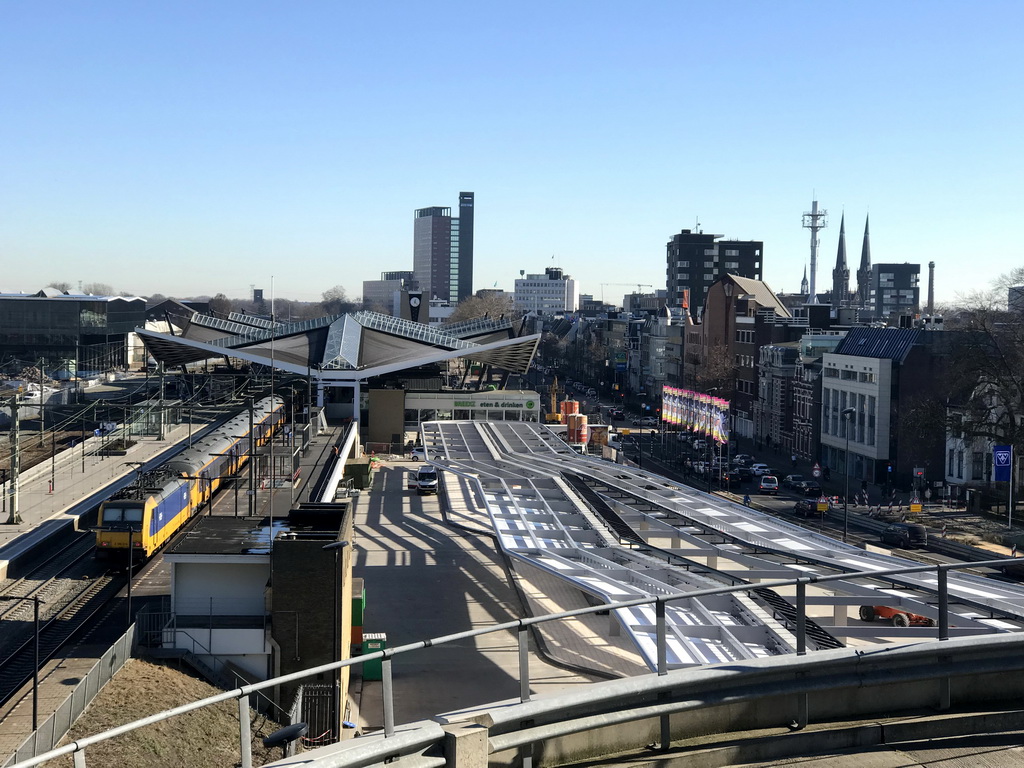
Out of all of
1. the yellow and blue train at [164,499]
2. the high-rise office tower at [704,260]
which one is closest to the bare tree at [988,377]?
the yellow and blue train at [164,499]

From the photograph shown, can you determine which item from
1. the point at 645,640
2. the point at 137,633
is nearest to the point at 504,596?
the point at 137,633

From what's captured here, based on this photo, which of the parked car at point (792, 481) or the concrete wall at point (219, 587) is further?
the parked car at point (792, 481)

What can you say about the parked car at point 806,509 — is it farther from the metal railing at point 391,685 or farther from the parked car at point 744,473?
the metal railing at point 391,685

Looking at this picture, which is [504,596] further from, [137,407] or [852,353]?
[852,353]

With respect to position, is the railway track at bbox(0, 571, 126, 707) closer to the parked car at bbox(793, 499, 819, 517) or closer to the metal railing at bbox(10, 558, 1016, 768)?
the metal railing at bbox(10, 558, 1016, 768)

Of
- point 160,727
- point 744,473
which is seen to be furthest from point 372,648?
point 744,473
